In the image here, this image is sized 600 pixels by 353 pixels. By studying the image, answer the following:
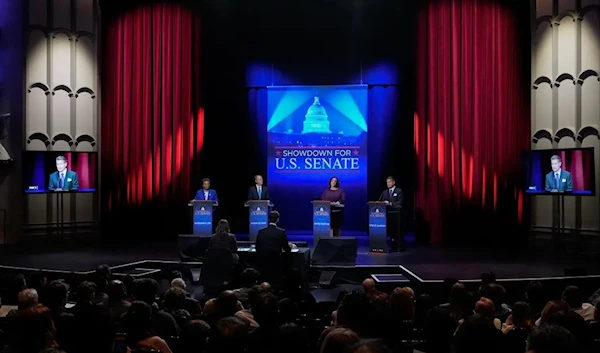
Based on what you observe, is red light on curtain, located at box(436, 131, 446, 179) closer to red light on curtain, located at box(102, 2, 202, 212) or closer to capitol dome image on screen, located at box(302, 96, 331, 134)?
capitol dome image on screen, located at box(302, 96, 331, 134)

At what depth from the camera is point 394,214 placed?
10750 mm

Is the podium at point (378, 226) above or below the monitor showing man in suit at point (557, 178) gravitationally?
below

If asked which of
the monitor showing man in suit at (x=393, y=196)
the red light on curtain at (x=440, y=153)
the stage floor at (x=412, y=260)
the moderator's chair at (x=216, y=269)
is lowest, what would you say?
the stage floor at (x=412, y=260)

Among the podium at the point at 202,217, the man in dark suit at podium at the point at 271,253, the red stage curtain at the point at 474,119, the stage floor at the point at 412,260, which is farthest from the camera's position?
the red stage curtain at the point at 474,119

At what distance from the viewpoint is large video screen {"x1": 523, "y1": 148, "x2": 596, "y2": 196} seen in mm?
9539

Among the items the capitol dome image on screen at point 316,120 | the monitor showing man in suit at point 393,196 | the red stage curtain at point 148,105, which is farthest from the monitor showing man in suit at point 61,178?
the monitor showing man in suit at point 393,196

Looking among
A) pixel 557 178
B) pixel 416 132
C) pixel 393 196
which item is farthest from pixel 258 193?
pixel 557 178

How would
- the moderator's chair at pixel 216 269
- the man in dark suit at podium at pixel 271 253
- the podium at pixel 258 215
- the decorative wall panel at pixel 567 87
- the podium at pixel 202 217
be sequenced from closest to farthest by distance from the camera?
1. the moderator's chair at pixel 216 269
2. the man in dark suit at podium at pixel 271 253
3. the decorative wall panel at pixel 567 87
4. the podium at pixel 202 217
5. the podium at pixel 258 215

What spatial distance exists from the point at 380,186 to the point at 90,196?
597 centimetres

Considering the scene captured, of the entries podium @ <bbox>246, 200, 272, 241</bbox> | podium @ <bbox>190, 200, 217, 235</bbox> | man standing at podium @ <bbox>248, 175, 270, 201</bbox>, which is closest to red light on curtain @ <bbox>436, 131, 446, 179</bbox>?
man standing at podium @ <bbox>248, 175, 270, 201</bbox>

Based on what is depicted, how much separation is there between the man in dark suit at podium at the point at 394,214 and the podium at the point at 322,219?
39.5 inches

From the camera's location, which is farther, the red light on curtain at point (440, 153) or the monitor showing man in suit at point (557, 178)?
the red light on curtain at point (440, 153)

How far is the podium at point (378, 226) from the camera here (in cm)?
1042

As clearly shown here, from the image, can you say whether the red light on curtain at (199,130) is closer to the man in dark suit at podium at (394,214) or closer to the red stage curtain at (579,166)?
the man in dark suit at podium at (394,214)
